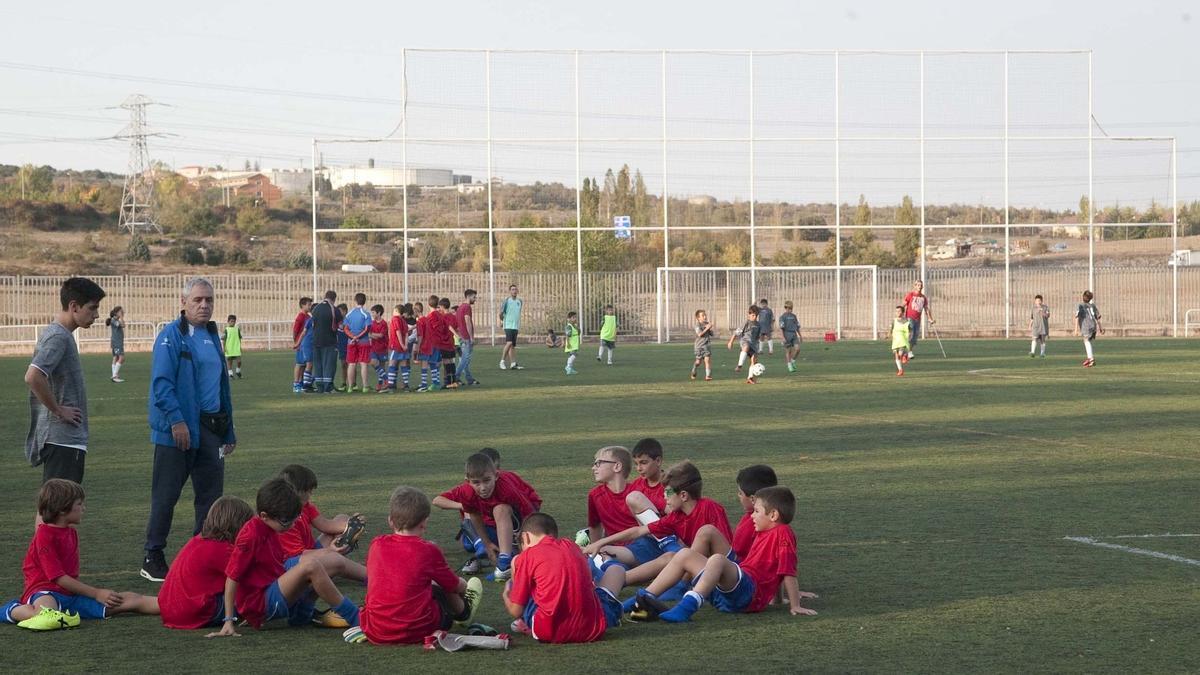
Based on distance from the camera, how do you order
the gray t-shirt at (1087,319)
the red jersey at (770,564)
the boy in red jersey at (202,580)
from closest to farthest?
the boy in red jersey at (202,580)
the red jersey at (770,564)
the gray t-shirt at (1087,319)

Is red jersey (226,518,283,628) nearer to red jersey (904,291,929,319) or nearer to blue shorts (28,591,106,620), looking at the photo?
blue shorts (28,591,106,620)

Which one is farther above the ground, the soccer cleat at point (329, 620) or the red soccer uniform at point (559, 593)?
the red soccer uniform at point (559, 593)

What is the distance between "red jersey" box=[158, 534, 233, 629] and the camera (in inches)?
292

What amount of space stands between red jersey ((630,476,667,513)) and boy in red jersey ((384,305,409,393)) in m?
17.4

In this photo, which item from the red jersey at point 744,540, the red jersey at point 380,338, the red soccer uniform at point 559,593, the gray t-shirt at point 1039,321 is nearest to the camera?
the red soccer uniform at point 559,593

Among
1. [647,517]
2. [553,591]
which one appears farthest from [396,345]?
[553,591]

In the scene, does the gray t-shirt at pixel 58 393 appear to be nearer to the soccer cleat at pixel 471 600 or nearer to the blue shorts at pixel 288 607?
the blue shorts at pixel 288 607

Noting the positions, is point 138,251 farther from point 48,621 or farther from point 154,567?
point 48,621

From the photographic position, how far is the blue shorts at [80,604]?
757 centimetres

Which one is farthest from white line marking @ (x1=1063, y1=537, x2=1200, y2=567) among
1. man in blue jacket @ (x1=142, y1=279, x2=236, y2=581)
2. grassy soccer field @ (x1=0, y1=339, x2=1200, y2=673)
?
man in blue jacket @ (x1=142, y1=279, x2=236, y2=581)

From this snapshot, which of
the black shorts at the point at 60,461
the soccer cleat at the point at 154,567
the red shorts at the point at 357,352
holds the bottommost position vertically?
the soccer cleat at the point at 154,567

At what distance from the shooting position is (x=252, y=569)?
292 inches

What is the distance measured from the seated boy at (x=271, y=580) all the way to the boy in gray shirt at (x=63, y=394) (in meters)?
1.72

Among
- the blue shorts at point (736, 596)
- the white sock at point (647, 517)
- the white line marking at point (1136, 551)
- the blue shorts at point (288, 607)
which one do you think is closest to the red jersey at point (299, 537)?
the blue shorts at point (288, 607)
